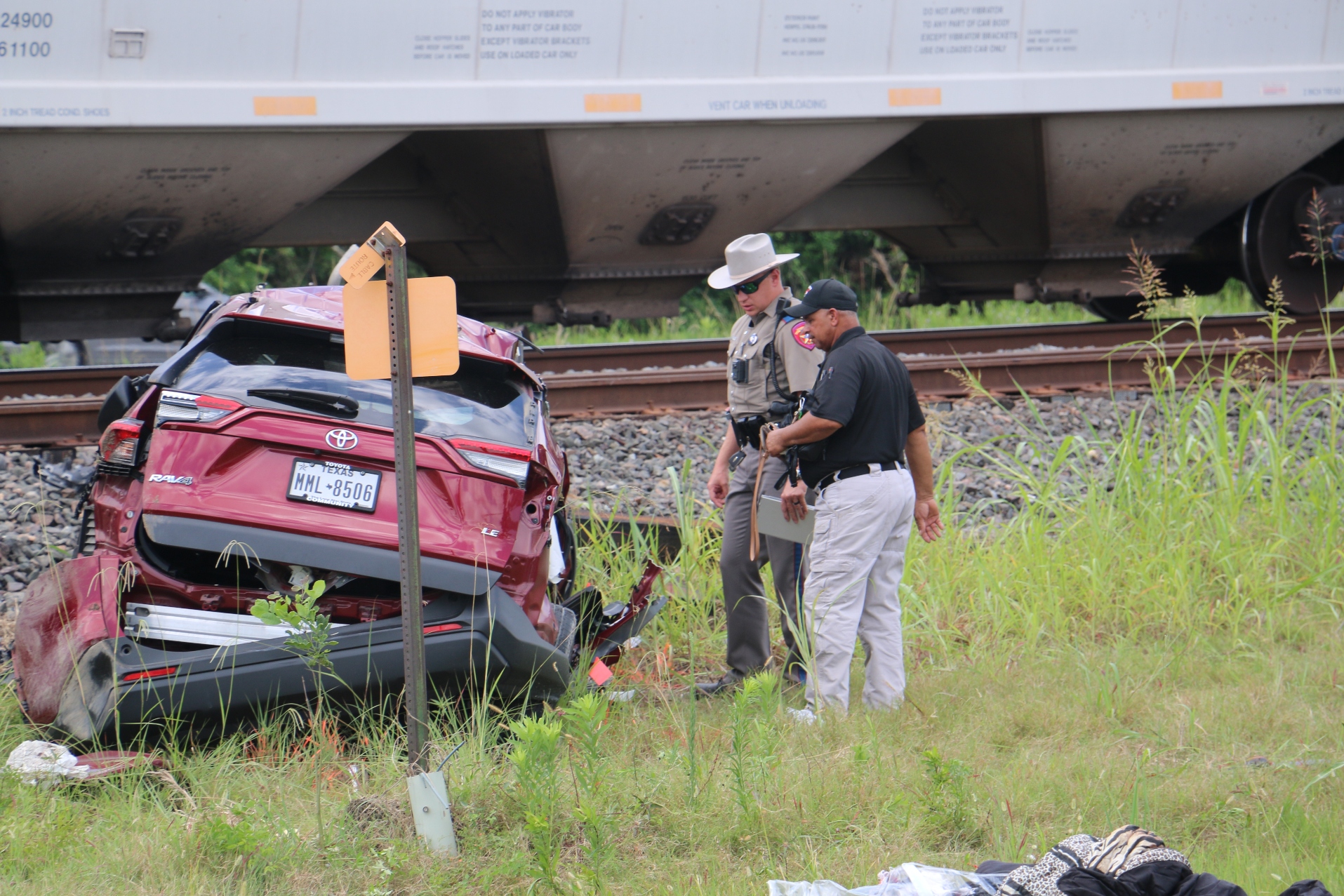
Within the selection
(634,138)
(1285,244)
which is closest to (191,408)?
(634,138)

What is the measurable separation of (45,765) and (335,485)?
1180 mm

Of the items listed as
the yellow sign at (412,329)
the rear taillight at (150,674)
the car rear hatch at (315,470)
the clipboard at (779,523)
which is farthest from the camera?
the clipboard at (779,523)

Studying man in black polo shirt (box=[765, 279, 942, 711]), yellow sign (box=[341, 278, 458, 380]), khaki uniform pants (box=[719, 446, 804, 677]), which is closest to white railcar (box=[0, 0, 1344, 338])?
khaki uniform pants (box=[719, 446, 804, 677])

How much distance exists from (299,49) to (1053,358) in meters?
5.81

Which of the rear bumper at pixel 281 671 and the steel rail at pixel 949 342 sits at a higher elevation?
the steel rail at pixel 949 342

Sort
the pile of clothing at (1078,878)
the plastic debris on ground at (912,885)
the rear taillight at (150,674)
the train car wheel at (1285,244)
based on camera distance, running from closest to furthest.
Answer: the pile of clothing at (1078,878), the plastic debris on ground at (912,885), the rear taillight at (150,674), the train car wheel at (1285,244)

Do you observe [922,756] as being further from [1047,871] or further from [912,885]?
[1047,871]

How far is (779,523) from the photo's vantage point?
4.72 m

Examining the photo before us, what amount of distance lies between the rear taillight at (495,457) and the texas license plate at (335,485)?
0.29 m

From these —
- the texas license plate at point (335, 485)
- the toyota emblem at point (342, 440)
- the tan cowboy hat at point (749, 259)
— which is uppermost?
the tan cowboy hat at point (749, 259)

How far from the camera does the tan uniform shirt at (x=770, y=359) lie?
186 inches

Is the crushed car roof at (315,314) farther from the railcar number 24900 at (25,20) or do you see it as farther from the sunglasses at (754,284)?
the railcar number 24900 at (25,20)

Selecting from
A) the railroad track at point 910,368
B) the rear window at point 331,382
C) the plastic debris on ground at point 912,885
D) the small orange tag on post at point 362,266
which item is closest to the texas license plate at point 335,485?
the rear window at point 331,382

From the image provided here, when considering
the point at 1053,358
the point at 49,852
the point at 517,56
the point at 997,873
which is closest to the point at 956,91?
the point at 1053,358
